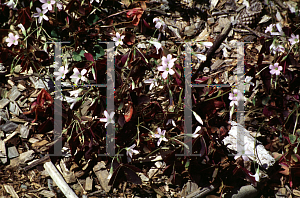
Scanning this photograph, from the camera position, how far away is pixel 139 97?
5.89 ft

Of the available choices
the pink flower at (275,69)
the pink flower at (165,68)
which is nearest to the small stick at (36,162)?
the pink flower at (165,68)

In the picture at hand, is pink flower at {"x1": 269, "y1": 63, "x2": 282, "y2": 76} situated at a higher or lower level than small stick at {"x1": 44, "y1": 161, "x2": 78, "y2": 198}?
higher

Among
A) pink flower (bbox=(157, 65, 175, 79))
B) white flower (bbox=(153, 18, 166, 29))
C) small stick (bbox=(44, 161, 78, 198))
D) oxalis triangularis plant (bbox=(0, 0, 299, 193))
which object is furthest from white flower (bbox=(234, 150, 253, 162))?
small stick (bbox=(44, 161, 78, 198))

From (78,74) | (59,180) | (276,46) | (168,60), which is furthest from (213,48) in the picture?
(59,180)

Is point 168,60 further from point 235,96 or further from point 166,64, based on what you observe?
point 235,96

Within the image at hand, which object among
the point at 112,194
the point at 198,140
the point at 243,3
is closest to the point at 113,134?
the point at 112,194

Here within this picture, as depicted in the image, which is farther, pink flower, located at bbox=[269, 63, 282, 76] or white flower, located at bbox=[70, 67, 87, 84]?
pink flower, located at bbox=[269, 63, 282, 76]

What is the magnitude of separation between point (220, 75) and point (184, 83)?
1.82 ft

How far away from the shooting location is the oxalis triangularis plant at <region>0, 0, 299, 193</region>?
1835mm

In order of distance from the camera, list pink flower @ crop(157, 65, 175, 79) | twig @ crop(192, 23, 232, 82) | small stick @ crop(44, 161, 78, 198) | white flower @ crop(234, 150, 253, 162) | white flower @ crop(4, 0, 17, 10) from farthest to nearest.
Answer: twig @ crop(192, 23, 232, 82)
white flower @ crop(4, 0, 17, 10)
small stick @ crop(44, 161, 78, 198)
white flower @ crop(234, 150, 253, 162)
pink flower @ crop(157, 65, 175, 79)

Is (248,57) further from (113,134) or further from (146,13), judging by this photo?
(113,134)

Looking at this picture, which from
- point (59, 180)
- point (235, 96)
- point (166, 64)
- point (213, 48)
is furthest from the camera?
point (213, 48)

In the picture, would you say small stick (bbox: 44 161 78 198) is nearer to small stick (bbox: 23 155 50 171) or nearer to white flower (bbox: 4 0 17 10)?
small stick (bbox: 23 155 50 171)

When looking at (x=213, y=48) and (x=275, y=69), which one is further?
(x=213, y=48)
